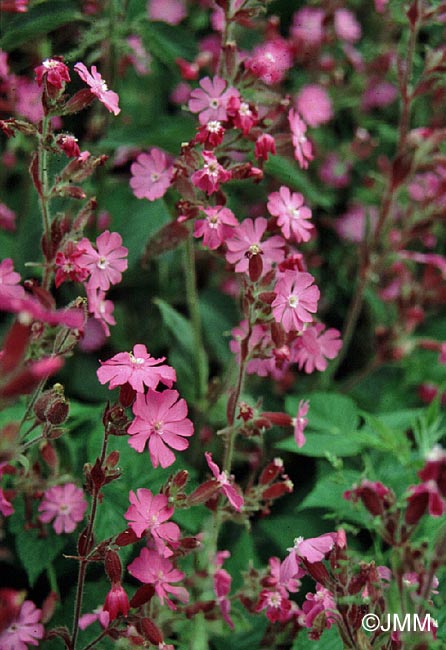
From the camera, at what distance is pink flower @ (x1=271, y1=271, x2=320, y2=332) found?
84 cm

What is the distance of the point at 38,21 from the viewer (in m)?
1.11

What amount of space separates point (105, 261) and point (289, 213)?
0.75 ft

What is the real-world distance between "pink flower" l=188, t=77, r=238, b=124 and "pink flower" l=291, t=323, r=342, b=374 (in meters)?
0.29

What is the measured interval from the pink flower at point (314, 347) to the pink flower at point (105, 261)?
0.24 metres

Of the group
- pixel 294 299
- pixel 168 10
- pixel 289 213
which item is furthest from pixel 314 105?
pixel 294 299

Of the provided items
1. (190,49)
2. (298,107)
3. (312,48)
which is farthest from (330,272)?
(190,49)

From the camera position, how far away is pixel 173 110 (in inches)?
68.1

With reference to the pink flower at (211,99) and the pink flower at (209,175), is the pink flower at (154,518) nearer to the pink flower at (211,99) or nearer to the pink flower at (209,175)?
the pink flower at (209,175)

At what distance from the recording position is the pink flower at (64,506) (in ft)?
2.97

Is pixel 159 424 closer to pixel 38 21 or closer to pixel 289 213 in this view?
pixel 289 213

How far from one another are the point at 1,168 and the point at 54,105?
735 mm

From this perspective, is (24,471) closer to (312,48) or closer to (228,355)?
(228,355)

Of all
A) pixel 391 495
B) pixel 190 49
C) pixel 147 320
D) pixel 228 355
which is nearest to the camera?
pixel 391 495

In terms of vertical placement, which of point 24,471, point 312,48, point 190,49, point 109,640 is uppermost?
point 190,49
